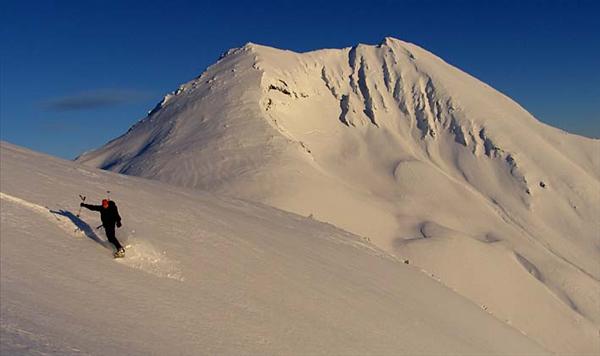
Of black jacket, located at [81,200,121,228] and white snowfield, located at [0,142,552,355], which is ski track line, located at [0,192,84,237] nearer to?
white snowfield, located at [0,142,552,355]

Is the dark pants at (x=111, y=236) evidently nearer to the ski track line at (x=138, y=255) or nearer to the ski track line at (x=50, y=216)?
the ski track line at (x=138, y=255)

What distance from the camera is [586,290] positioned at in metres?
90.4

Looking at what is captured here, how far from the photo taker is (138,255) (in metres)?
12.4

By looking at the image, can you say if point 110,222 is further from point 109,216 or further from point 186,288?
point 186,288

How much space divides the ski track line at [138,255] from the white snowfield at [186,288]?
3 centimetres

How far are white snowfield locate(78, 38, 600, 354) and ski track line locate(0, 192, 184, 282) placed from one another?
64160 mm

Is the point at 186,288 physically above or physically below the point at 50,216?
below

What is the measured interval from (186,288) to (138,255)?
1.35 metres

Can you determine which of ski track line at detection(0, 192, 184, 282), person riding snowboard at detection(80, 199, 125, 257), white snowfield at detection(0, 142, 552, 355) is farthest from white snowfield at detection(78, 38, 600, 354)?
person riding snowboard at detection(80, 199, 125, 257)

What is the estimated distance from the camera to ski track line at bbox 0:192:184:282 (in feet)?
39.7

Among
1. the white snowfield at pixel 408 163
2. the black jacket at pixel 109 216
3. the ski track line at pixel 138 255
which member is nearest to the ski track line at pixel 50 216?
the ski track line at pixel 138 255

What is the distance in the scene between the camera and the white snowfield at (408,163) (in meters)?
83.3

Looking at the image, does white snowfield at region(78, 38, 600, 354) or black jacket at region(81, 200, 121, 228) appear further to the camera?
white snowfield at region(78, 38, 600, 354)

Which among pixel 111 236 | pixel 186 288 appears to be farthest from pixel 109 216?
pixel 186 288
